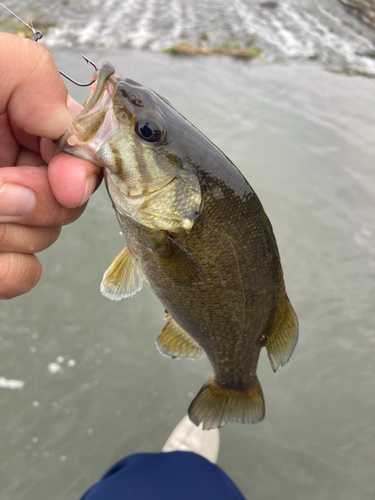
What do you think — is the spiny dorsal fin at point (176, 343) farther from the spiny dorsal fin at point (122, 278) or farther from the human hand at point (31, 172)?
the human hand at point (31, 172)

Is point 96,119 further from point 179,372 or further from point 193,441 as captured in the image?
point 193,441

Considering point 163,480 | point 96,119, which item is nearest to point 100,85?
point 96,119

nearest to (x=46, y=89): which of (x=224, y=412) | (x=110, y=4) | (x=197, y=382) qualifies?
(x=224, y=412)

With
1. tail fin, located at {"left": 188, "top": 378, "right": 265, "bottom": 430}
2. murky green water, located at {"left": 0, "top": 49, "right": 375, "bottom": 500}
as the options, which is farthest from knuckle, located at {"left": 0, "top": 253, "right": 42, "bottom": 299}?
murky green water, located at {"left": 0, "top": 49, "right": 375, "bottom": 500}

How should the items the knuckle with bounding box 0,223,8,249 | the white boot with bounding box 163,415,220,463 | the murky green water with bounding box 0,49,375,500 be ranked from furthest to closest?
1. the white boot with bounding box 163,415,220,463
2. the murky green water with bounding box 0,49,375,500
3. the knuckle with bounding box 0,223,8,249

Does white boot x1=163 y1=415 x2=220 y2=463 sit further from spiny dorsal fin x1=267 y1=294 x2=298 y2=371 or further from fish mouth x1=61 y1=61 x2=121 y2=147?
fish mouth x1=61 y1=61 x2=121 y2=147

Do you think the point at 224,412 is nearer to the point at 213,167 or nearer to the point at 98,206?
the point at 213,167

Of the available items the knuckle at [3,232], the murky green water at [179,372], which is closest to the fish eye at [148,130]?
the knuckle at [3,232]
